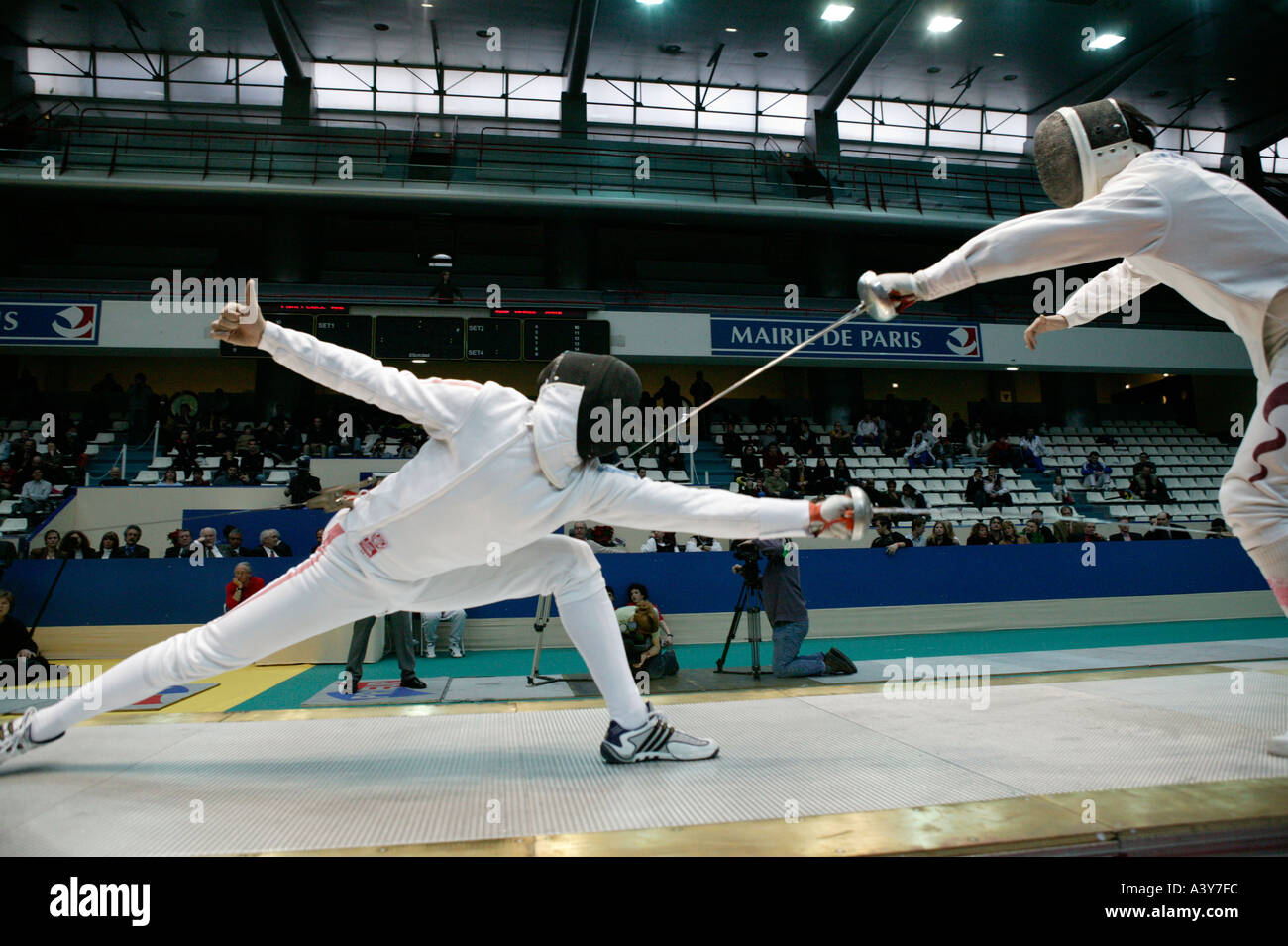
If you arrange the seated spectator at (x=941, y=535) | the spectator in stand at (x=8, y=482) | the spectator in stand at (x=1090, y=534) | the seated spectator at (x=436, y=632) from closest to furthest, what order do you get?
the seated spectator at (x=436, y=632)
the seated spectator at (x=941, y=535)
the spectator in stand at (x=8, y=482)
the spectator in stand at (x=1090, y=534)

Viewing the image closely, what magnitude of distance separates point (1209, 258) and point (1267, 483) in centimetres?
64

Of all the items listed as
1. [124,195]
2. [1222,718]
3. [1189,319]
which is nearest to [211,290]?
[124,195]

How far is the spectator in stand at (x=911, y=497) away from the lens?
9897 millimetres

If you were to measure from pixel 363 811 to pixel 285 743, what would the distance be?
86 cm

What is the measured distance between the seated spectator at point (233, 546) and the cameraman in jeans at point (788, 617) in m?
5.26

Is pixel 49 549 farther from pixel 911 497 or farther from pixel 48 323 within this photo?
pixel 911 497

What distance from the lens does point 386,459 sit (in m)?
9.70

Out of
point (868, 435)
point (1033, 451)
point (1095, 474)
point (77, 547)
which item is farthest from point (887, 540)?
point (77, 547)

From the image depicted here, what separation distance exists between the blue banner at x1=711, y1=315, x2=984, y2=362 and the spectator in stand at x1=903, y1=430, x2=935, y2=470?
4.74 ft

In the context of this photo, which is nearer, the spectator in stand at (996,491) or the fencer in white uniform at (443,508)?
the fencer in white uniform at (443,508)

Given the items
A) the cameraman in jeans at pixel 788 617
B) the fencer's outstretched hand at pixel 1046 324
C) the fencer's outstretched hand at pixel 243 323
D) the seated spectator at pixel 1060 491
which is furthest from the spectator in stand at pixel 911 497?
the fencer's outstretched hand at pixel 243 323

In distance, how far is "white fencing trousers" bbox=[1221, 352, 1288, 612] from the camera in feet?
6.54

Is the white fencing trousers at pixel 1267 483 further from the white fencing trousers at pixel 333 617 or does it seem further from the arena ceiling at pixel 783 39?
the arena ceiling at pixel 783 39
